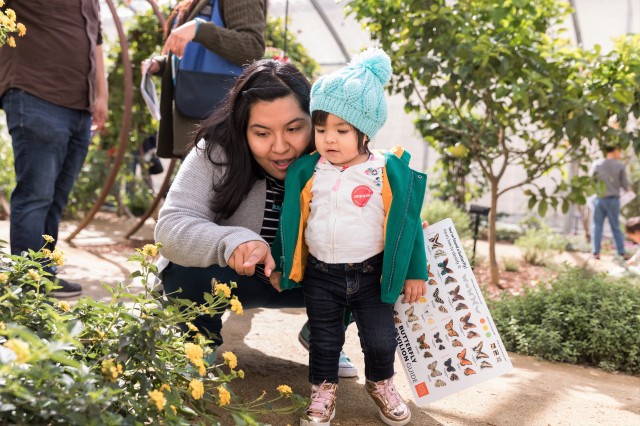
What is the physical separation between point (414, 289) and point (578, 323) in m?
1.32

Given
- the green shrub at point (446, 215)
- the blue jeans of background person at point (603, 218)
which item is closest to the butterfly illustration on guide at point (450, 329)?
the green shrub at point (446, 215)

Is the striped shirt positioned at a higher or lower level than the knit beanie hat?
lower

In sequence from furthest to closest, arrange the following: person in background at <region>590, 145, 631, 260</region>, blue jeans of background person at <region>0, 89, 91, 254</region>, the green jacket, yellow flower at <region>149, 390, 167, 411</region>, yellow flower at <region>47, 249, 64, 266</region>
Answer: person in background at <region>590, 145, 631, 260</region> → blue jeans of background person at <region>0, 89, 91, 254</region> → the green jacket → yellow flower at <region>47, 249, 64, 266</region> → yellow flower at <region>149, 390, 167, 411</region>

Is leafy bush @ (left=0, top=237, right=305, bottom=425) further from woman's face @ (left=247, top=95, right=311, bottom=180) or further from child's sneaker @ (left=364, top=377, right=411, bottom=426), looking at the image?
woman's face @ (left=247, top=95, right=311, bottom=180)

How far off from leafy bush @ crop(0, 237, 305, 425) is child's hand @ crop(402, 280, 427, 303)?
58 centimetres

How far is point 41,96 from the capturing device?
2.66m

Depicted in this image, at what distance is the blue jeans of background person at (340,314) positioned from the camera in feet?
6.08

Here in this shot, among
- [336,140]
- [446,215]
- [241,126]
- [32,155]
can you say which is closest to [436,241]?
[336,140]

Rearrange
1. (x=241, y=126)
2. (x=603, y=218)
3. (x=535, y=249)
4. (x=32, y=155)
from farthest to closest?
(x=603, y=218) < (x=535, y=249) < (x=32, y=155) < (x=241, y=126)

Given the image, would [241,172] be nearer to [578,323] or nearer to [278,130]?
[278,130]

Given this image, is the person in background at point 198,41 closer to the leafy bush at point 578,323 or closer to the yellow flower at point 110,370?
the yellow flower at point 110,370

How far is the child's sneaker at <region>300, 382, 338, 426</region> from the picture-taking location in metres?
1.77

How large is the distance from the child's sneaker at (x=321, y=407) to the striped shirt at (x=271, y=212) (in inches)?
17.1

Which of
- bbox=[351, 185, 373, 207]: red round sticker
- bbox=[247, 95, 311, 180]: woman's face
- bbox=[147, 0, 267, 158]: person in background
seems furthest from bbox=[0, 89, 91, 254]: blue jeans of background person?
bbox=[351, 185, 373, 207]: red round sticker
